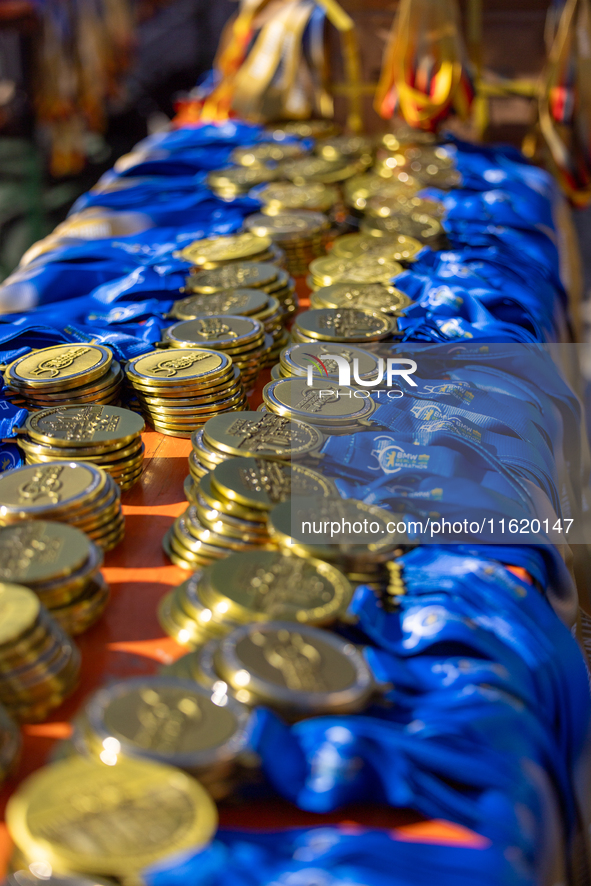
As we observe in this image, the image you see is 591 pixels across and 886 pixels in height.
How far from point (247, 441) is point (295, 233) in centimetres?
129

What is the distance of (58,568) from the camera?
1145 millimetres

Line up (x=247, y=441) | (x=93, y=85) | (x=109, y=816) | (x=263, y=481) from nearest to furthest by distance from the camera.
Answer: (x=109, y=816) → (x=263, y=481) → (x=247, y=441) → (x=93, y=85)

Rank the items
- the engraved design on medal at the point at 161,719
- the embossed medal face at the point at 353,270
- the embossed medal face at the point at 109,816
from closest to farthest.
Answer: the embossed medal face at the point at 109,816, the engraved design on medal at the point at 161,719, the embossed medal face at the point at 353,270

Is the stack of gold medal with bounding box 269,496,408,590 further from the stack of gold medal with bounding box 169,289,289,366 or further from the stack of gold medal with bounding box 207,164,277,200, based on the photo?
the stack of gold medal with bounding box 207,164,277,200

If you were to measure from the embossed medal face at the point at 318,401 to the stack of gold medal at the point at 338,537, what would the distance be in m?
0.31

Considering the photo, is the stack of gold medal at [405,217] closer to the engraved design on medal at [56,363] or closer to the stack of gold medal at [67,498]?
the engraved design on medal at [56,363]

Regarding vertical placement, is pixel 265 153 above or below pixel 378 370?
above

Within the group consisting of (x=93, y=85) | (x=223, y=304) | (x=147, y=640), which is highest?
(x=93, y=85)

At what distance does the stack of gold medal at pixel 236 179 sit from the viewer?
3053 millimetres

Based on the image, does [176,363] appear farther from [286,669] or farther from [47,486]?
[286,669]

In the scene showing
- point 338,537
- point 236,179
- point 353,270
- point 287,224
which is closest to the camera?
point 338,537

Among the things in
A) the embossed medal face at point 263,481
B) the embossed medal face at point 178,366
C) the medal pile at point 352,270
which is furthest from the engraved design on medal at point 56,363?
the medal pile at point 352,270

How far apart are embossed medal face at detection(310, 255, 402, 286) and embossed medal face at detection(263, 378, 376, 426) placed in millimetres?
683

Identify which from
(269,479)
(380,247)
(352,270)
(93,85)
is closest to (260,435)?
(269,479)
